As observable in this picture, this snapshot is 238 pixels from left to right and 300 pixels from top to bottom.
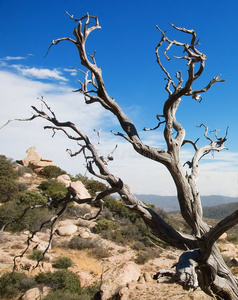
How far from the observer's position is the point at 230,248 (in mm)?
18766

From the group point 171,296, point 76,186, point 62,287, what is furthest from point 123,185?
point 76,186

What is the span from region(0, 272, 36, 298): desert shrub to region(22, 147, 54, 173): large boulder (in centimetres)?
2023

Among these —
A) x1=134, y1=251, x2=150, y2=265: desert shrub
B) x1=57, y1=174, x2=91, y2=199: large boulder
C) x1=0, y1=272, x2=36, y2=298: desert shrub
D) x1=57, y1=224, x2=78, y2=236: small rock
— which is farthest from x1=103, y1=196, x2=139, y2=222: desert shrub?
x1=0, y1=272, x2=36, y2=298: desert shrub

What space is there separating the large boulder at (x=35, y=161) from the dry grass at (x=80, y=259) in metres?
16.3

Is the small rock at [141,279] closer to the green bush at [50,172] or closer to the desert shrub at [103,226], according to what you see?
the desert shrub at [103,226]

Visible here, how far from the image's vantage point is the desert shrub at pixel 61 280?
932 centimetres

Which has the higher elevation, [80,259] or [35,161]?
[35,161]

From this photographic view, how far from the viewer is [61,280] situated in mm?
9617

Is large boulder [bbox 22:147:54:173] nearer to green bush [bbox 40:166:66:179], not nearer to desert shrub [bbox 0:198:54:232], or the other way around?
green bush [bbox 40:166:66:179]

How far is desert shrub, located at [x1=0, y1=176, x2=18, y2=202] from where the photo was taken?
64.7 feet

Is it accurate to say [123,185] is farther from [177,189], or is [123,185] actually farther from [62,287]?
[62,287]

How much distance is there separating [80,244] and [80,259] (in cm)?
148

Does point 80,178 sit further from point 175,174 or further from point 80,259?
point 175,174

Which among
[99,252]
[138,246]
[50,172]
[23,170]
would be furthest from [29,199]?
[50,172]
